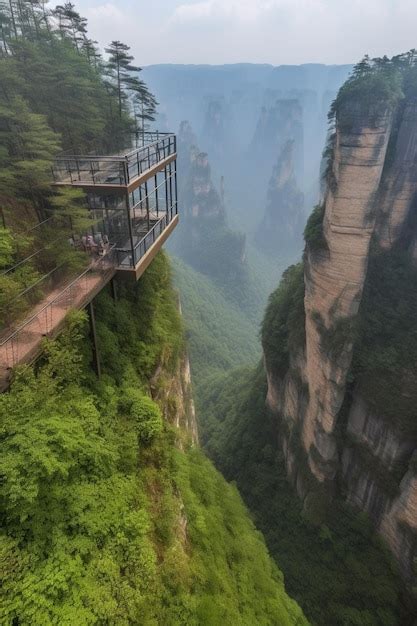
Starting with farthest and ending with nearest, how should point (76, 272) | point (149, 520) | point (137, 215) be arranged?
1. point (137, 215)
2. point (76, 272)
3. point (149, 520)

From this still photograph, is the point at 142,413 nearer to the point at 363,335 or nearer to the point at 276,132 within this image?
the point at 363,335

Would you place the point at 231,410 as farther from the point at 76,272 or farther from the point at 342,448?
the point at 76,272

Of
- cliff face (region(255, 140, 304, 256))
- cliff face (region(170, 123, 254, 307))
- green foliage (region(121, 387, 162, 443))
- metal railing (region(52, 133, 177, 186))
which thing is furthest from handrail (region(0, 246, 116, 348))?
cliff face (region(255, 140, 304, 256))

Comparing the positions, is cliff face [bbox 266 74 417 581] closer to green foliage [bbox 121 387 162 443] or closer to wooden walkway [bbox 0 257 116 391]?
wooden walkway [bbox 0 257 116 391]

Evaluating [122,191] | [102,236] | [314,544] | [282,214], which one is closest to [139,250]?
[102,236]

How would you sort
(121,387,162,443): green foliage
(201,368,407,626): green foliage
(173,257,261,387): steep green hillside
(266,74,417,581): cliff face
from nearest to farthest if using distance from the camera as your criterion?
(121,387,162,443): green foliage, (266,74,417,581): cliff face, (201,368,407,626): green foliage, (173,257,261,387): steep green hillside

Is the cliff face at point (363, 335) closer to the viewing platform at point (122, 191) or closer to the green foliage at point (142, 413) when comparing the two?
the viewing platform at point (122, 191)

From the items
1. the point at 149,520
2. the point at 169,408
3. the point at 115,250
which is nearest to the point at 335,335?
the point at 169,408
